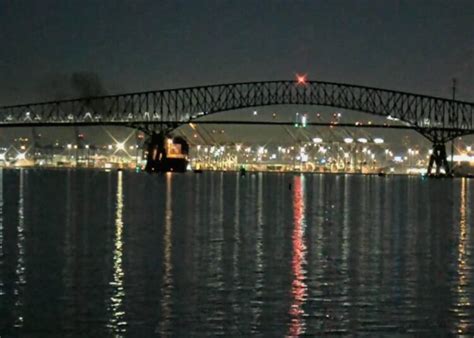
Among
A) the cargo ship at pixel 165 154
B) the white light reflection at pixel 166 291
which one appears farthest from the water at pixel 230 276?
the cargo ship at pixel 165 154

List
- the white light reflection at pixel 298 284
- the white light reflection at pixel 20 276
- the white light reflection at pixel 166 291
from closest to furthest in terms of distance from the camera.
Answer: the white light reflection at pixel 166 291, the white light reflection at pixel 298 284, the white light reflection at pixel 20 276

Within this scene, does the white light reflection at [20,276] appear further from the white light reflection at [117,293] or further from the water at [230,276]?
the white light reflection at [117,293]

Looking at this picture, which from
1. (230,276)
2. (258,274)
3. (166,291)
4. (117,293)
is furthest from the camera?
(258,274)

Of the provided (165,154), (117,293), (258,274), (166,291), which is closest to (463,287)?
(258,274)

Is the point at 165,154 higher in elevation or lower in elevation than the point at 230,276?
higher

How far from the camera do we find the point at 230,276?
2133 cm

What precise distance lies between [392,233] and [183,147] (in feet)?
439

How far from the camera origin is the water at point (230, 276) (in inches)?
632

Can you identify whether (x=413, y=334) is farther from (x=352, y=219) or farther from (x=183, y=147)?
(x=183, y=147)

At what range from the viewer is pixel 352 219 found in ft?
134

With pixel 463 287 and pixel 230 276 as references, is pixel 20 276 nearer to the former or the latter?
pixel 230 276

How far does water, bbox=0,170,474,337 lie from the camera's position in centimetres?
1606

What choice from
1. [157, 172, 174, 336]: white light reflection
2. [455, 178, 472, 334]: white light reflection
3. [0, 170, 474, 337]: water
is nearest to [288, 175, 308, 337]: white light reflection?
[0, 170, 474, 337]: water

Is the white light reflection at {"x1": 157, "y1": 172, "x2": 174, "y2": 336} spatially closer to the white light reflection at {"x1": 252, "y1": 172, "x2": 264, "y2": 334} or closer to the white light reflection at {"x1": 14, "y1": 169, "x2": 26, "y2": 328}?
the white light reflection at {"x1": 252, "y1": 172, "x2": 264, "y2": 334}
